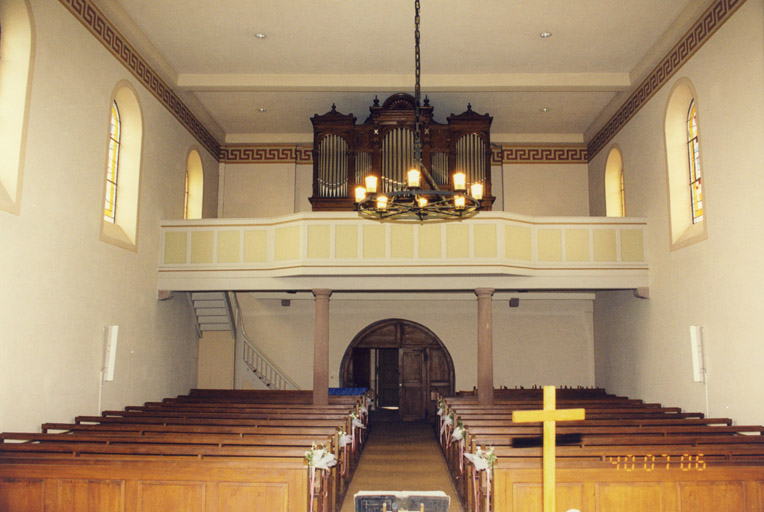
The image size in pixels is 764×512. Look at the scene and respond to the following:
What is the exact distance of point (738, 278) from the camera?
9.50 meters

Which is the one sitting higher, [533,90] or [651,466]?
[533,90]

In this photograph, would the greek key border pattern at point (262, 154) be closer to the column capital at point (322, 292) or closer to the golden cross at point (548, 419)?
the column capital at point (322, 292)

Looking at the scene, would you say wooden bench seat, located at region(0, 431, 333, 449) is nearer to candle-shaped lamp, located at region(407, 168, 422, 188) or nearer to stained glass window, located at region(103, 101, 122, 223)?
candle-shaped lamp, located at region(407, 168, 422, 188)

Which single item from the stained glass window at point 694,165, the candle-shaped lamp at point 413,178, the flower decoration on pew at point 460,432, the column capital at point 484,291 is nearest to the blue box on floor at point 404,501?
the candle-shaped lamp at point 413,178

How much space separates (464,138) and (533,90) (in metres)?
1.77

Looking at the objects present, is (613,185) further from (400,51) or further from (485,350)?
(400,51)

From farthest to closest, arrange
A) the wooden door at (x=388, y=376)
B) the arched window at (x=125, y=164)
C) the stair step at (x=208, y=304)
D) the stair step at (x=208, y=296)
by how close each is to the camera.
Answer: the wooden door at (x=388, y=376), the stair step at (x=208, y=304), the stair step at (x=208, y=296), the arched window at (x=125, y=164)

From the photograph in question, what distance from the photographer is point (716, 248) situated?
10.1 m

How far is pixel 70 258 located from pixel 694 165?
10.3m

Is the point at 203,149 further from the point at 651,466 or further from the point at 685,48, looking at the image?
the point at 651,466

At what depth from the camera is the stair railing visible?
16.3 m

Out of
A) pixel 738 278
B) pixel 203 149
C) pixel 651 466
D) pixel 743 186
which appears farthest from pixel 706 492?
pixel 203 149

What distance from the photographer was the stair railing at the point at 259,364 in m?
16.3

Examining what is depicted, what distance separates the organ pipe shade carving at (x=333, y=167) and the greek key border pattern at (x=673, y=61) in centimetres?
604
